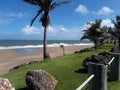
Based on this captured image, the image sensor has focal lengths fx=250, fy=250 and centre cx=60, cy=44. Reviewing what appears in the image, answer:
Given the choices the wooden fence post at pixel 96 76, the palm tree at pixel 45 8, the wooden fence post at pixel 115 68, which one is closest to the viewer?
the wooden fence post at pixel 96 76

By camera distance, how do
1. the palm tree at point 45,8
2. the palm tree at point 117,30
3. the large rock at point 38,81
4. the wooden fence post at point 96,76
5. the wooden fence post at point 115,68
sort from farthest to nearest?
the palm tree at point 117,30 → the palm tree at point 45,8 → the large rock at point 38,81 → the wooden fence post at point 115,68 → the wooden fence post at point 96,76

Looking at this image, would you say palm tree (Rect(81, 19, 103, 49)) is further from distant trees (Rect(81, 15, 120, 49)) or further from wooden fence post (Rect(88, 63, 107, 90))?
wooden fence post (Rect(88, 63, 107, 90))

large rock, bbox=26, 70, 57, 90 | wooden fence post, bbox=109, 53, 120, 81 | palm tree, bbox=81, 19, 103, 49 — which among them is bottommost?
large rock, bbox=26, 70, 57, 90

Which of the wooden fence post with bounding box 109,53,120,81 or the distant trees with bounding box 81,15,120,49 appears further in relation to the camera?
the distant trees with bounding box 81,15,120,49

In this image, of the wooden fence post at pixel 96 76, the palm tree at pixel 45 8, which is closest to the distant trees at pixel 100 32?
the palm tree at pixel 45 8

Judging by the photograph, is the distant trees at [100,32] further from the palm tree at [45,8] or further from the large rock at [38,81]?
the large rock at [38,81]

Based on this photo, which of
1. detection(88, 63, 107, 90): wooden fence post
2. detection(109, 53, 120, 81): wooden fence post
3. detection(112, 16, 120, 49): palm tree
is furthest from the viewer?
detection(112, 16, 120, 49): palm tree

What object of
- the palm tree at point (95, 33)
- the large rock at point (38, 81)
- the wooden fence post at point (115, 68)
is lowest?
the large rock at point (38, 81)

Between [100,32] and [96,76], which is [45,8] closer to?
[100,32]

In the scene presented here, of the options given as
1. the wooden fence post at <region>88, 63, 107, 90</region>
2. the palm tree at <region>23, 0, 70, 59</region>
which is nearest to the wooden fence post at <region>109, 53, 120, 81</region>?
the wooden fence post at <region>88, 63, 107, 90</region>

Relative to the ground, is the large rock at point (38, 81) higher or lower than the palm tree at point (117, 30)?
lower

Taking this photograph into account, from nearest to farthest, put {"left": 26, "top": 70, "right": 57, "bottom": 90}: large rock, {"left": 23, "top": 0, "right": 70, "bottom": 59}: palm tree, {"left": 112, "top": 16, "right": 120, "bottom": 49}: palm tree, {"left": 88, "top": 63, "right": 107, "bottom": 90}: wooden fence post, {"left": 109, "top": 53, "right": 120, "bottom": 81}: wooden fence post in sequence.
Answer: {"left": 88, "top": 63, "right": 107, "bottom": 90}: wooden fence post
{"left": 109, "top": 53, "right": 120, "bottom": 81}: wooden fence post
{"left": 26, "top": 70, "right": 57, "bottom": 90}: large rock
{"left": 23, "top": 0, "right": 70, "bottom": 59}: palm tree
{"left": 112, "top": 16, "right": 120, "bottom": 49}: palm tree

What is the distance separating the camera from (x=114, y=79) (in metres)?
9.67

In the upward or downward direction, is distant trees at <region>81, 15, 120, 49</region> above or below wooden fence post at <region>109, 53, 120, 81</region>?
above
